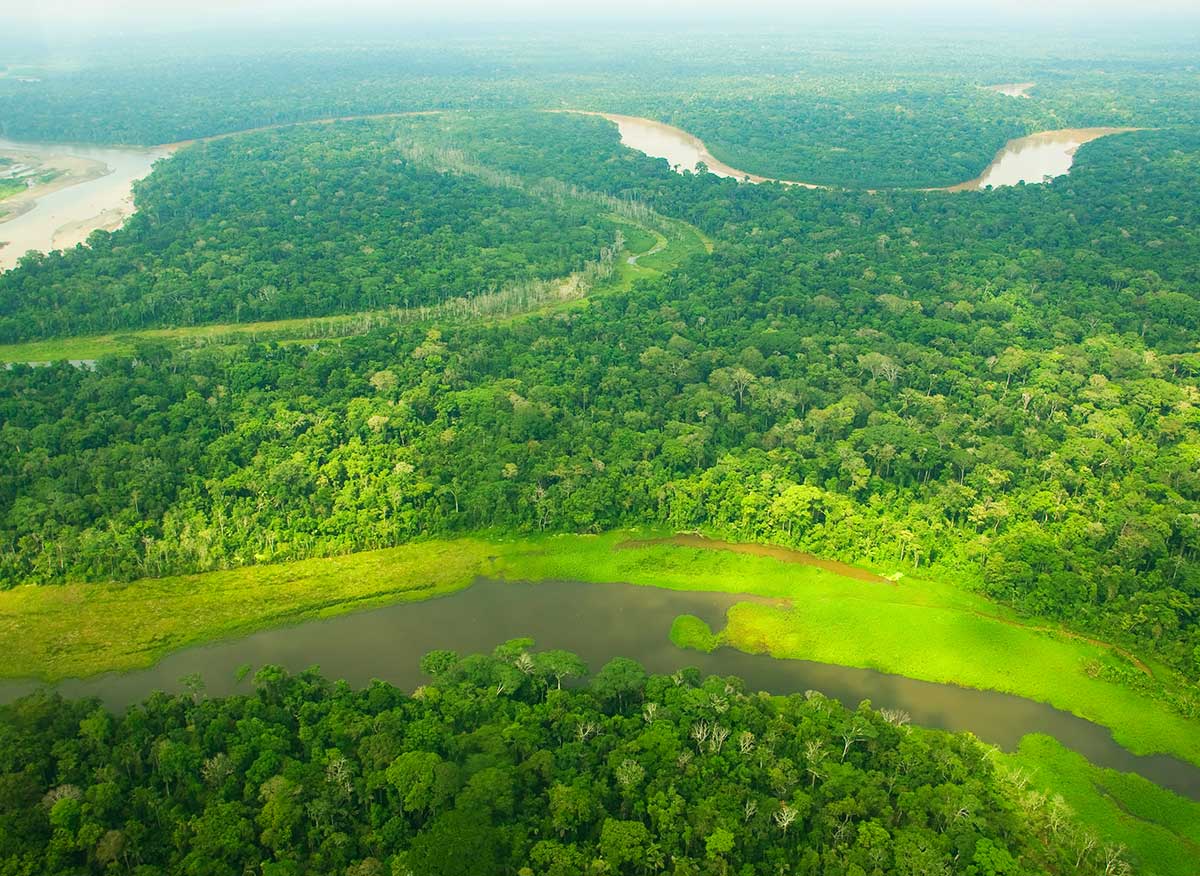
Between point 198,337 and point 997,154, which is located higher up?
point 997,154

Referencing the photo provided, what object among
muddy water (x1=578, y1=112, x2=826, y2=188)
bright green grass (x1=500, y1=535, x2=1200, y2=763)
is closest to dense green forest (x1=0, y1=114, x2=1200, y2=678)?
bright green grass (x1=500, y1=535, x2=1200, y2=763)

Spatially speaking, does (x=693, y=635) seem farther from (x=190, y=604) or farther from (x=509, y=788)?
(x=190, y=604)

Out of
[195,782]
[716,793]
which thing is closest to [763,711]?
[716,793]

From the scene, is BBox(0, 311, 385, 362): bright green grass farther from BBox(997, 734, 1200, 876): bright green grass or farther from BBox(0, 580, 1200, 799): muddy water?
BBox(997, 734, 1200, 876): bright green grass

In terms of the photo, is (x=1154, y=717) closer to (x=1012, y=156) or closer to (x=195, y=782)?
(x=195, y=782)

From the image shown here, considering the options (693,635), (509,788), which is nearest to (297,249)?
(693,635)

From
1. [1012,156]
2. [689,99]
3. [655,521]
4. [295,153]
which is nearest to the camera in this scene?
[655,521]

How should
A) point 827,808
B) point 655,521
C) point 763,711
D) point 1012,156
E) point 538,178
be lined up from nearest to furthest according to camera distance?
point 827,808
point 763,711
point 655,521
point 538,178
point 1012,156
